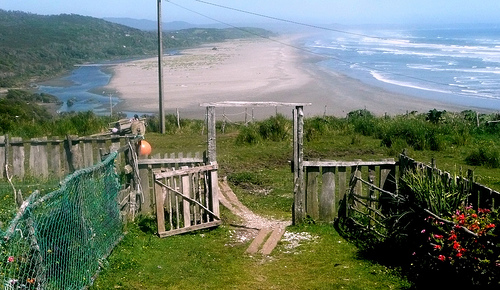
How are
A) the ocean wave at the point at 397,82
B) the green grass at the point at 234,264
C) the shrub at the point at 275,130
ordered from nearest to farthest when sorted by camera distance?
1. the green grass at the point at 234,264
2. the shrub at the point at 275,130
3. the ocean wave at the point at 397,82

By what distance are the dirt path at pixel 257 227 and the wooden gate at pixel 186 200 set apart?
656mm

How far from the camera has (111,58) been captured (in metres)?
98.0

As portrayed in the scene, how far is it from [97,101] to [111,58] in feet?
181

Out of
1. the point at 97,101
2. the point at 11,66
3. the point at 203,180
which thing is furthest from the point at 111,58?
the point at 203,180

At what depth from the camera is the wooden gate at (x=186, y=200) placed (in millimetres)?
9883

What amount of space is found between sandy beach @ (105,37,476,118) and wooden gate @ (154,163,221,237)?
1878cm

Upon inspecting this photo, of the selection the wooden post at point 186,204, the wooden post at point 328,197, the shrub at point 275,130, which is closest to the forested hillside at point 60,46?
the shrub at point 275,130

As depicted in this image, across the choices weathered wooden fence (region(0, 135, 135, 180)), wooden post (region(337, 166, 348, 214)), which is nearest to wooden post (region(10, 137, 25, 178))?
weathered wooden fence (region(0, 135, 135, 180))

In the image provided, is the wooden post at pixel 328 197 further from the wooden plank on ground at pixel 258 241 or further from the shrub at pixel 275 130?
the shrub at pixel 275 130

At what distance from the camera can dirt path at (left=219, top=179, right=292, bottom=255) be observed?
9.60 m

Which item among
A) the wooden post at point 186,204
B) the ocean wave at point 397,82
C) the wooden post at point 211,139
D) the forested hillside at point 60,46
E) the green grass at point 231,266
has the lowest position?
the green grass at point 231,266

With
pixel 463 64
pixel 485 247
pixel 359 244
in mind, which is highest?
pixel 463 64

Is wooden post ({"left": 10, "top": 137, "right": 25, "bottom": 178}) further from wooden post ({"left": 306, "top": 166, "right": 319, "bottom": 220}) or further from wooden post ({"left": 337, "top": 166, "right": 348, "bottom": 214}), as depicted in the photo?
wooden post ({"left": 337, "top": 166, "right": 348, "bottom": 214})

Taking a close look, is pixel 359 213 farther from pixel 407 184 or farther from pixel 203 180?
pixel 203 180
